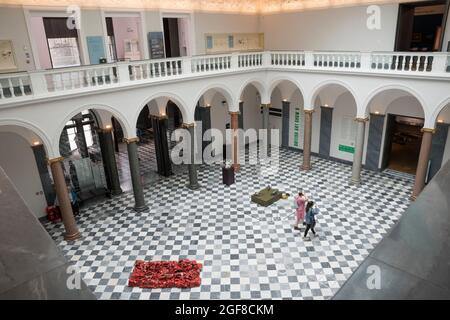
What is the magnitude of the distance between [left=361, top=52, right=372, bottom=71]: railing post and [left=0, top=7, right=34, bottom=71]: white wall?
1285 centimetres

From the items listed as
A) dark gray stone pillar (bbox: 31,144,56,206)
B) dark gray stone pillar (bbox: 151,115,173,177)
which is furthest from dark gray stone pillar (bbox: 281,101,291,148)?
dark gray stone pillar (bbox: 31,144,56,206)

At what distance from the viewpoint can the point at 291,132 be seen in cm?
2077

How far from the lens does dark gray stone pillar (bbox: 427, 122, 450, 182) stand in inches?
567

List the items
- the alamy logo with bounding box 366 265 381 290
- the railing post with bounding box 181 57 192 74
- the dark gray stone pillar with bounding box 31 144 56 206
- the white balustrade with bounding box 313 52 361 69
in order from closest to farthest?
the alamy logo with bounding box 366 265 381 290
the dark gray stone pillar with bounding box 31 144 56 206
the railing post with bounding box 181 57 192 74
the white balustrade with bounding box 313 52 361 69

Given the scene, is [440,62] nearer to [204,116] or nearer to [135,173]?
[204,116]

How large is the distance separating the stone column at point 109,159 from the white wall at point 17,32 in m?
4.00

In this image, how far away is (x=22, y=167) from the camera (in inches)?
520

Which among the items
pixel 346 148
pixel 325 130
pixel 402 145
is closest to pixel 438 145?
pixel 346 148

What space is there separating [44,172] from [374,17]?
15768 millimetres

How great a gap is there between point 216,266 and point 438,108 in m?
9.89

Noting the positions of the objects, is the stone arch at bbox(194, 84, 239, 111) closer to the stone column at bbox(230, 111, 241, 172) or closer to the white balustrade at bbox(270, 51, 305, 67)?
the stone column at bbox(230, 111, 241, 172)

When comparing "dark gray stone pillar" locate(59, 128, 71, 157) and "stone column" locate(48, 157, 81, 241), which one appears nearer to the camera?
"stone column" locate(48, 157, 81, 241)

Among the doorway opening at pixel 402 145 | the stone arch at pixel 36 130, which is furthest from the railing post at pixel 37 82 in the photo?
the doorway opening at pixel 402 145
